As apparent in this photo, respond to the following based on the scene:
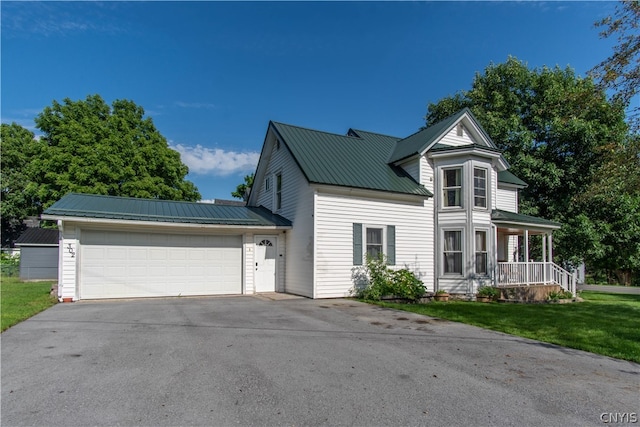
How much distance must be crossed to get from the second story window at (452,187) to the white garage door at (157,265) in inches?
338

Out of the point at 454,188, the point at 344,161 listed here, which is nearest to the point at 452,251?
the point at 454,188

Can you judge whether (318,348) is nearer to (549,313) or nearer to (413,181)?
(549,313)

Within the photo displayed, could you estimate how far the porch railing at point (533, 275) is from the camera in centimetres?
1554

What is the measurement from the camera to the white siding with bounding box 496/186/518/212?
1897cm

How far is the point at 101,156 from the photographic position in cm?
2559

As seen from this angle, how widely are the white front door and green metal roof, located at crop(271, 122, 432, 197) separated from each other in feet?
11.5

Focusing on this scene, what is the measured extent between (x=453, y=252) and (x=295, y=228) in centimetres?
650

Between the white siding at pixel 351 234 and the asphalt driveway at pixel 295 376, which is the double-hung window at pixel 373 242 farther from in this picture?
the asphalt driveway at pixel 295 376

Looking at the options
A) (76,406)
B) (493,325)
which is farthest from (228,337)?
(493,325)

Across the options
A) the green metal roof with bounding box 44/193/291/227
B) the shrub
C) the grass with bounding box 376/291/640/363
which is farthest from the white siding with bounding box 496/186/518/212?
the green metal roof with bounding box 44/193/291/227

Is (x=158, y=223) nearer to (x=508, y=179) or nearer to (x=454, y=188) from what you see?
(x=454, y=188)

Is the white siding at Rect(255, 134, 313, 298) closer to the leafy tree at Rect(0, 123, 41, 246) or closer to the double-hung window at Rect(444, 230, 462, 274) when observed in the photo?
the double-hung window at Rect(444, 230, 462, 274)

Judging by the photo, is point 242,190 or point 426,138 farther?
point 242,190

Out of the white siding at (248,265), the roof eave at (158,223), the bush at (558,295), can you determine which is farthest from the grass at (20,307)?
the bush at (558,295)
